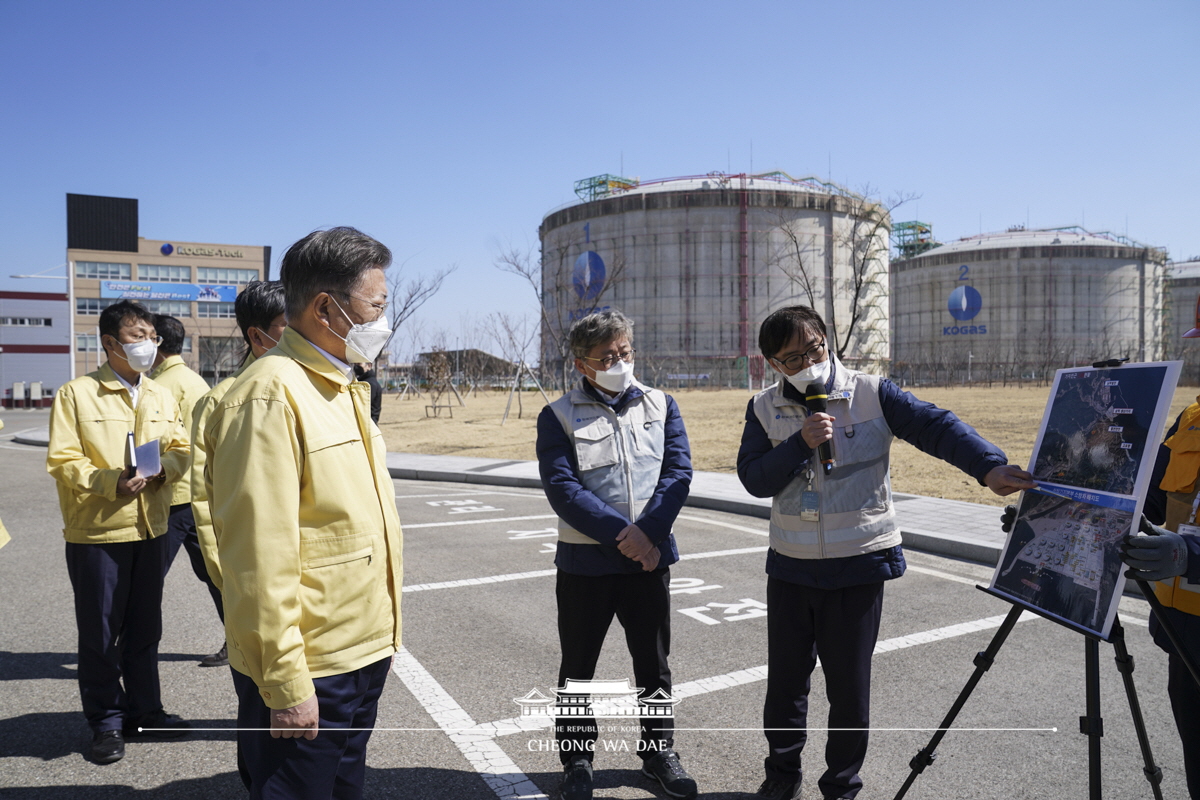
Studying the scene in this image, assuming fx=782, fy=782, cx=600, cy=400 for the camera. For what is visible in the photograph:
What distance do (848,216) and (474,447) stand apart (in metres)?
46.4

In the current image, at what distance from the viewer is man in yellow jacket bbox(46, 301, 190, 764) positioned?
356cm

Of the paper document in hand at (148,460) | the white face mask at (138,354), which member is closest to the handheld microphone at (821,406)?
the paper document in hand at (148,460)

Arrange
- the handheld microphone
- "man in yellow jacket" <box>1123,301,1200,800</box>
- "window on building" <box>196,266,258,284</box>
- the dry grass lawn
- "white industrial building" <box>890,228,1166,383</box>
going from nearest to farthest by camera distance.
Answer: "man in yellow jacket" <box>1123,301,1200,800</box>
the handheld microphone
the dry grass lawn
"white industrial building" <box>890,228,1166,383</box>
"window on building" <box>196,266,258,284</box>

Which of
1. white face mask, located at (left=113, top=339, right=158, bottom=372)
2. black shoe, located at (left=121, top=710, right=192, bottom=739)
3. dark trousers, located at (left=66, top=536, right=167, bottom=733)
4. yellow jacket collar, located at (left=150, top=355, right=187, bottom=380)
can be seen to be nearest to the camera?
dark trousers, located at (left=66, top=536, right=167, bottom=733)

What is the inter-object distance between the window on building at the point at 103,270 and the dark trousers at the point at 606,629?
88.3 metres

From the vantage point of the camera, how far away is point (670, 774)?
126 inches

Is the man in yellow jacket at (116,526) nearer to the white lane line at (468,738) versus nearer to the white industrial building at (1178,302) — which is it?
the white lane line at (468,738)

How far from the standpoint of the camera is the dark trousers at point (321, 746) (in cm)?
200

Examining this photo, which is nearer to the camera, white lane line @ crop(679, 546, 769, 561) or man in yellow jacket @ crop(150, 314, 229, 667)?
man in yellow jacket @ crop(150, 314, 229, 667)

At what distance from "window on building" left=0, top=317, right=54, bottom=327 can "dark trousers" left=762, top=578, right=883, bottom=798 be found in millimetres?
82175

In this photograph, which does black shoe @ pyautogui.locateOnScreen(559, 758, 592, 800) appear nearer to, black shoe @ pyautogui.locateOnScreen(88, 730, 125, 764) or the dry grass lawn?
black shoe @ pyautogui.locateOnScreen(88, 730, 125, 764)

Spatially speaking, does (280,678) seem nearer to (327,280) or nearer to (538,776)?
(327,280)

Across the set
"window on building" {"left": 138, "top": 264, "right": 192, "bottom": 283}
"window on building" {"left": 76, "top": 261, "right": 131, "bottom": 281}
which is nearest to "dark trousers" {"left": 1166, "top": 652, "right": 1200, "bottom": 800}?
"window on building" {"left": 76, "top": 261, "right": 131, "bottom": 281}

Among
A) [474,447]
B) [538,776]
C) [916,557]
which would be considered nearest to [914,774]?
[538,776]
